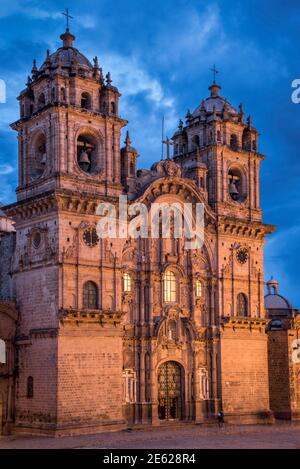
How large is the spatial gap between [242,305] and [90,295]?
12.6 metres

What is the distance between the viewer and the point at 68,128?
1778 inches

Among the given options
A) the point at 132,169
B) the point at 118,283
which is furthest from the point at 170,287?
the point at 132,169

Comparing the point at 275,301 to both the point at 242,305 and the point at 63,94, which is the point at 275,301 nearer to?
the point at 242,305

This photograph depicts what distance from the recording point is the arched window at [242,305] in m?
52.9

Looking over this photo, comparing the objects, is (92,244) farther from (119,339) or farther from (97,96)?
(97,96)

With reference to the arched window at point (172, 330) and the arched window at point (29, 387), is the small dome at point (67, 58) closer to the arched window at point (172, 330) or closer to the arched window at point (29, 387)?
the arched window at point (172, 330)

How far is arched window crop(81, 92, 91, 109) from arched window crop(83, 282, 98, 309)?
10281mm

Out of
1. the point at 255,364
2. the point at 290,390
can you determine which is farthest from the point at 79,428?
the point at 290,390

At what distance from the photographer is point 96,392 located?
143ft

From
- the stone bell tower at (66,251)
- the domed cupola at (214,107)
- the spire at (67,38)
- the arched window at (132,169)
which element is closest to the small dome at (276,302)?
the domed cupola at (214,107)

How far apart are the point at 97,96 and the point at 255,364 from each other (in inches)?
785
